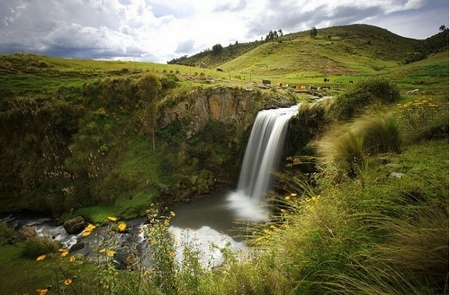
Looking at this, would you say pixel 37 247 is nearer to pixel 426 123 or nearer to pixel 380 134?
pixel 380 134

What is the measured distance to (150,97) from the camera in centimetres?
2033

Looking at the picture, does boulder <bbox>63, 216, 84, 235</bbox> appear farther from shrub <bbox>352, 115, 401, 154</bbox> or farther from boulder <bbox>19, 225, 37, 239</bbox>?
shrub <bbox>352, 115, 401, 154</bbox>

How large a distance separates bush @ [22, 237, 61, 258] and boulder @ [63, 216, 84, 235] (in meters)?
2.19

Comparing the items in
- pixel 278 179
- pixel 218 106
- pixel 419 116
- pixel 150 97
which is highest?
pixel 419 116

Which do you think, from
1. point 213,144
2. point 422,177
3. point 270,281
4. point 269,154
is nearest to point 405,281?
point 270,281

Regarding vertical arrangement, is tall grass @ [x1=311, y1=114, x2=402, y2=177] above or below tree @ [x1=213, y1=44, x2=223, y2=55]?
below

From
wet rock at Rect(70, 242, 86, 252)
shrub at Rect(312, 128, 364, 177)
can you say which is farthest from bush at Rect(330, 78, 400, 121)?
wet rock at Rect(70, 242, 86, 252)

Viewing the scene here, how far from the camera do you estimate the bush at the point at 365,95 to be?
10320mm

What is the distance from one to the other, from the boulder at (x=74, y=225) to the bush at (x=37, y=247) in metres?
2.19

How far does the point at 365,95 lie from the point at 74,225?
15084 millimetres

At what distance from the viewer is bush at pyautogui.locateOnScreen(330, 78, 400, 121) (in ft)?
33.9

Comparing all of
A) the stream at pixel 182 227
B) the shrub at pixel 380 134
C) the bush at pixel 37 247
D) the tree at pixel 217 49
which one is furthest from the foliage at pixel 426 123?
the tree at pixel 217 49

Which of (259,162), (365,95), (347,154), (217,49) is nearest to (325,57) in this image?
(259,162)

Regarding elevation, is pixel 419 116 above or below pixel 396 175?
above
